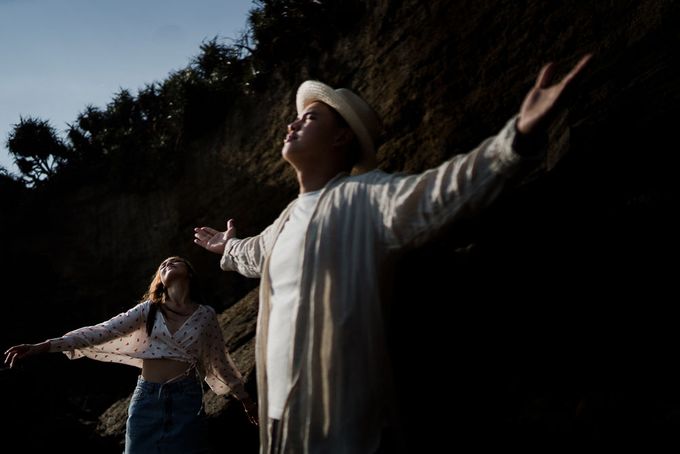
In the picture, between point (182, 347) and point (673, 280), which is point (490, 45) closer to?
point (673, 280)

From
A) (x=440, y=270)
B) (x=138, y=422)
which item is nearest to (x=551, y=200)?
(x=440, y=270)

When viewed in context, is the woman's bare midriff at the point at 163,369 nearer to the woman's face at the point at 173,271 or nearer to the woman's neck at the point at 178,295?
the woman's neck at the point at 178,295

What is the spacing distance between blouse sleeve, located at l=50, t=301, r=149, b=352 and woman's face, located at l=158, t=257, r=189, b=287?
0.22 m

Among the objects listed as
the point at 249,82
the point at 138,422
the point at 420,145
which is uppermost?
the point at 249,82

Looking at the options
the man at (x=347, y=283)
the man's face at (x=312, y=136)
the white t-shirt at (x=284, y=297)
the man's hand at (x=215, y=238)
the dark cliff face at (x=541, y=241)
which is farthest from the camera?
the man's hand at (x=215, y=238)

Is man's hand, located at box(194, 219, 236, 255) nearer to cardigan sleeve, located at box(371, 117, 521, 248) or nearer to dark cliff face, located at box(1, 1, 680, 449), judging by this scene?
dark cliff face, located at box(1, 1, 680, 449)

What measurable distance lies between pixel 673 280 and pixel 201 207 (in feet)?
22.1

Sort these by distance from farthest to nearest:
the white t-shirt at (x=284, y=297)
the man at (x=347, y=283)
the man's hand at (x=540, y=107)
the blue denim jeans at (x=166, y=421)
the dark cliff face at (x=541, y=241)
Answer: the blue denim jeans at (x=166, y=421) → the dark cliff face at (x=541, y=241) → the white t-shirt at (x=284, y=297) → the man at (x=347, y=283) → the man's hand at (x=540, y=107)

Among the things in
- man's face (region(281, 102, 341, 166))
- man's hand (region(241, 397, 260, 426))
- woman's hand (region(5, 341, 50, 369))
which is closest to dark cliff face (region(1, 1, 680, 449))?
man's face (region(281, 102, 341, 166))

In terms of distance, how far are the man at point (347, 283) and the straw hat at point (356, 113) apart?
0.85 ft

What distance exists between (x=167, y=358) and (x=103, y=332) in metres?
0.49

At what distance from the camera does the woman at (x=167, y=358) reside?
421cm

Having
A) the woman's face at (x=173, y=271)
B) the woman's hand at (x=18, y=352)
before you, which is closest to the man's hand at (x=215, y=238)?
the woman's face at (x=173, y=271)

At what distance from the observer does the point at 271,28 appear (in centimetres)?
809
